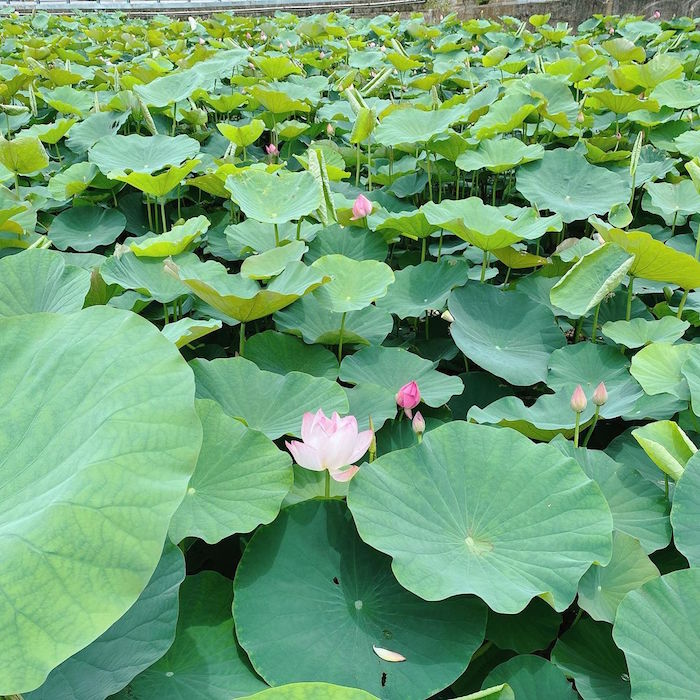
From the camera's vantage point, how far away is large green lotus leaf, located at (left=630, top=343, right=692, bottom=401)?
1213mm

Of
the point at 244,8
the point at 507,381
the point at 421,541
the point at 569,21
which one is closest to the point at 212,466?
the point at 421,541

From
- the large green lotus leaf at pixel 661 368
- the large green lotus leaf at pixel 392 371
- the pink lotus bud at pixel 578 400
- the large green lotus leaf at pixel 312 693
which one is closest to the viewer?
the large green lotus leaf at pixel 312 693

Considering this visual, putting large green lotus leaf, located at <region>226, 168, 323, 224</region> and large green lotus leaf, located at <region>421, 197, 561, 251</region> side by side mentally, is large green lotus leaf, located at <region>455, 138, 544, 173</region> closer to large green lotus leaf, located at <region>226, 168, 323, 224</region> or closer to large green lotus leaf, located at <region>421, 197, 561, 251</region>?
large green lotus leaf, located at <region>421, 197, 561, 251</region>

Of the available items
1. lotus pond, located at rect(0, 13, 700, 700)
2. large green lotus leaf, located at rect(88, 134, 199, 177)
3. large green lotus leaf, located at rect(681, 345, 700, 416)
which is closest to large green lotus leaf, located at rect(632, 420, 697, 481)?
lotus pond, located at rect(0, 13, 700, 700)

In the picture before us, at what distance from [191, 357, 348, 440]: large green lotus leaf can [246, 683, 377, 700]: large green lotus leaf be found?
593mm

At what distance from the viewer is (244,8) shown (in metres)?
10.8

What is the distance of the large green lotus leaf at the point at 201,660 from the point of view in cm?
79

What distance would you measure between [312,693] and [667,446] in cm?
72

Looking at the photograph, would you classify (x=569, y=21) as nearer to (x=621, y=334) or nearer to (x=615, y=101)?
(x=615, y=101)

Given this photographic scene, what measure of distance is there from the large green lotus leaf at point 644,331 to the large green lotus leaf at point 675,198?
1.84 feet

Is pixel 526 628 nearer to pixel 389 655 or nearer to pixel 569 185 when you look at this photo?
pixel 389 655

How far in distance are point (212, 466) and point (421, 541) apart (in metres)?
0.32

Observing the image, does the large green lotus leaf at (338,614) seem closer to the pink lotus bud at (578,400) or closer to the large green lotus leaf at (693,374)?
the pink lotus bud at (578,400)

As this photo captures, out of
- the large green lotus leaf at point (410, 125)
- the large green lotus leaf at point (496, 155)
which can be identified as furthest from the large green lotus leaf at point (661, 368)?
the large green lotus leaf at point (410, 125)
